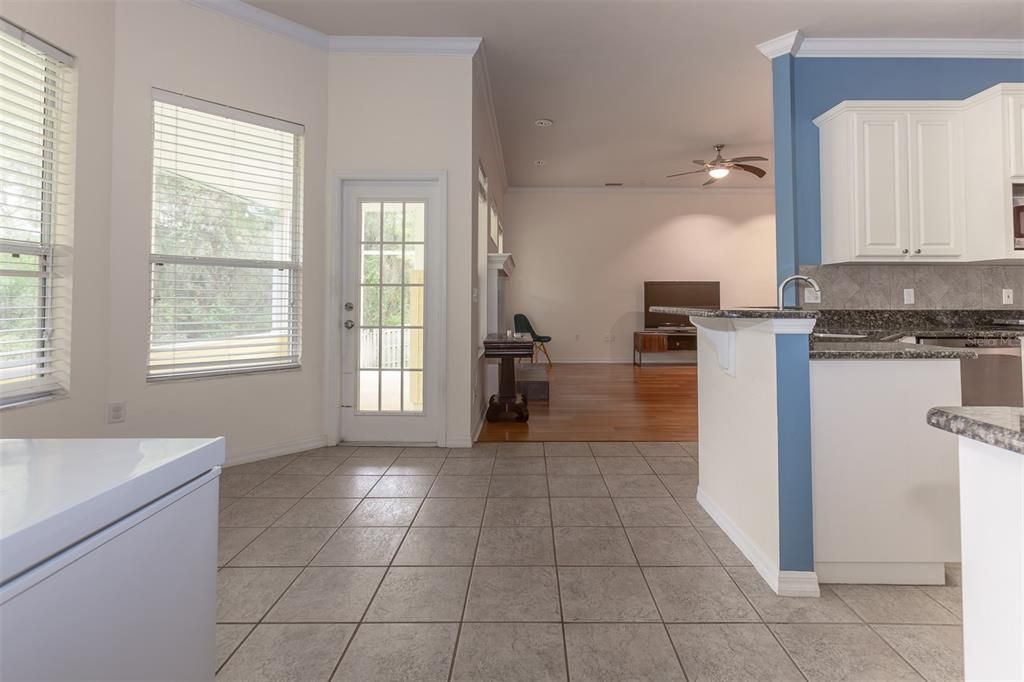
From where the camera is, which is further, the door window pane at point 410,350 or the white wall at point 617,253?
the white wall at point 617,253

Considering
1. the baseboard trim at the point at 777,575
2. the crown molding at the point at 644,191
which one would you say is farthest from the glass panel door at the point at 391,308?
the crown molding at the point at 644,191

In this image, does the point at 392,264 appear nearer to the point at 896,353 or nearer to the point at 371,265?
the point at 371,265

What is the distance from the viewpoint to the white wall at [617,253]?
8414 millimetres

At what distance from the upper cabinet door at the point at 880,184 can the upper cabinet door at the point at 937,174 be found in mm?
64

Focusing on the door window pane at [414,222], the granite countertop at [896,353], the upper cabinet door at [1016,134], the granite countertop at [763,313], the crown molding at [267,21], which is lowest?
the granite countertop at [896,353]

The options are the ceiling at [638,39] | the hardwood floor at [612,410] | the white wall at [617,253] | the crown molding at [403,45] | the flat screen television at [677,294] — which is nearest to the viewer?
the ceiling at [638,39]

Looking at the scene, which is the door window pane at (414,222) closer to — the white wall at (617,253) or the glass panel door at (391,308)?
the glass panel door at (391,308)

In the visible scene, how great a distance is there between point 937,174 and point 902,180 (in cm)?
24

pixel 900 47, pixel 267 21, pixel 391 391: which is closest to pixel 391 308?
pixel 391 391

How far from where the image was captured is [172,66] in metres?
2.80

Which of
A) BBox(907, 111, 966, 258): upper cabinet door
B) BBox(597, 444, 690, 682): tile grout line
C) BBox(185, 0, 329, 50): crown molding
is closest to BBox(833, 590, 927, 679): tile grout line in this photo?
BBox(597, 444, 690, 682): tile grout line

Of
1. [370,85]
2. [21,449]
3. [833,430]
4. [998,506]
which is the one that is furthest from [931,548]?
[370,85]

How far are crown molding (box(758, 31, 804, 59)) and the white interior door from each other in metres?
2.71

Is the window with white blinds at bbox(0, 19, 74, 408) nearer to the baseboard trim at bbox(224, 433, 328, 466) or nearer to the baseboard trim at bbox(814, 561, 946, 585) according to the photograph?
the baseboard trim at bbox(224, 433, 328, 466)
